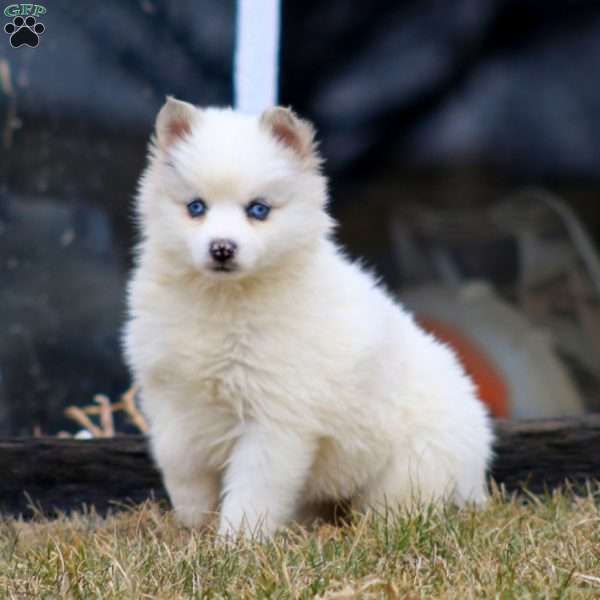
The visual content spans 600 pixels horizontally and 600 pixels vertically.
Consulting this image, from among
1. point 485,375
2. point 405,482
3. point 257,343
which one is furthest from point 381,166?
point 257,343

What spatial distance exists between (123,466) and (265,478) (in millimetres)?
1114

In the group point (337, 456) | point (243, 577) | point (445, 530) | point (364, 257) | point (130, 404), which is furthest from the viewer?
point (364, 257)

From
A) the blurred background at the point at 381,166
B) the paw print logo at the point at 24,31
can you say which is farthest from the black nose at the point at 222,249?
the blurred background at the point at 381,166

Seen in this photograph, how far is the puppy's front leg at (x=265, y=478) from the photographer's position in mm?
3797

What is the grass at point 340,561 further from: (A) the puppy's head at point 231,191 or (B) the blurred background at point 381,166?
(B) the blurred background at point 381,166

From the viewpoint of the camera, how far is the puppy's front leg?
3.80 m

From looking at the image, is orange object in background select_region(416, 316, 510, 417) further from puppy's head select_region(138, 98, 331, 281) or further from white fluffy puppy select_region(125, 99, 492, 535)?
puppy's head select_region(138, 98, 331, 281)

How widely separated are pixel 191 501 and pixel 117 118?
3.01 m

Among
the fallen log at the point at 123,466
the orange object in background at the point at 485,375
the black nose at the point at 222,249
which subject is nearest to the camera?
the black nose at the point at 222,249

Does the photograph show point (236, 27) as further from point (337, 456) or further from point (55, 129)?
point (337, 456)

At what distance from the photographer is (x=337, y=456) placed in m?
4.00

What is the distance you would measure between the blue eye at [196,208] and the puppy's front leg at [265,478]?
0.69 m

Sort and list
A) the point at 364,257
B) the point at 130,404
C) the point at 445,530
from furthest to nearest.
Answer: the point at 364,257 → the point at 130,404 → the point at 445,530

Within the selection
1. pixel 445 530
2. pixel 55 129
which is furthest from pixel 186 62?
pixel 445 530
